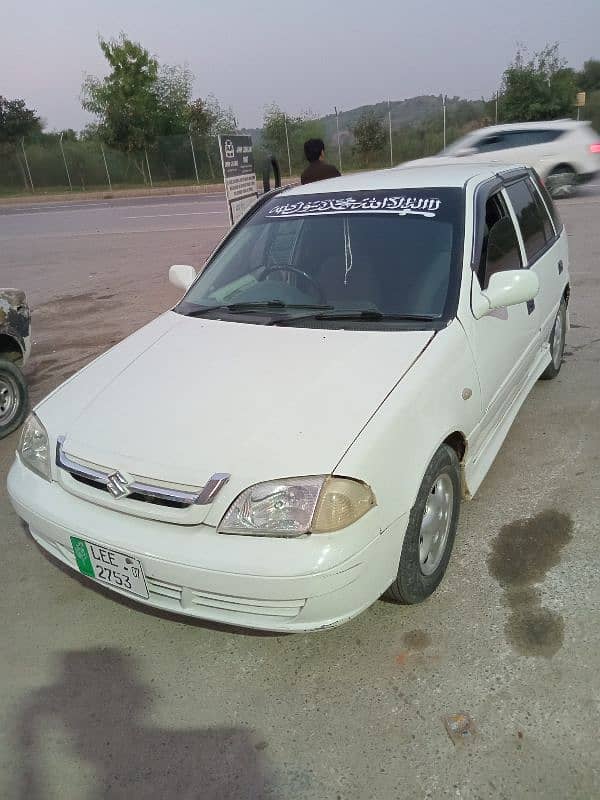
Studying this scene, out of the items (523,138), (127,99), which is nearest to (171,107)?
(127,99)

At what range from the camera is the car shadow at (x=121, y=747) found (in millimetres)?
1988

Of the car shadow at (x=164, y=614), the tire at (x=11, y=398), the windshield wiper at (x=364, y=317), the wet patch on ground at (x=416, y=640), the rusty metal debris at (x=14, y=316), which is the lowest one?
the wet patch on ground at (x=416, y=640)

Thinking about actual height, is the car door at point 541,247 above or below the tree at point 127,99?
below

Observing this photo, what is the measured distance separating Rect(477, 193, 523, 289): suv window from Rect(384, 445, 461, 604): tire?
994 millimetres

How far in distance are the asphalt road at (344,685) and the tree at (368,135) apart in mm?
27334

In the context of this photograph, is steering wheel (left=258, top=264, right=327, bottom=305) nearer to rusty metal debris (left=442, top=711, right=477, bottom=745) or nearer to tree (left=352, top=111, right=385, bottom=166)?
rusty metal debris (left=442, top=711, right=477, bottom=745)

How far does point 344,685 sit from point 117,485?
111 centimetres

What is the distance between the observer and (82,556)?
92.8 inches

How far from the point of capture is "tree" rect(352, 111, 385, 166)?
2789cm

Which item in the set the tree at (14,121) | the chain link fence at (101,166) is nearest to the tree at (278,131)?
the chain link fence at (101,166)

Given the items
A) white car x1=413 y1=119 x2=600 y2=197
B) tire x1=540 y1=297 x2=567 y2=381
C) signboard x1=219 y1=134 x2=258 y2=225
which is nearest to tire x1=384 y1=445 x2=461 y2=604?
tire x1=540 y1=297 x2=567 y2=381

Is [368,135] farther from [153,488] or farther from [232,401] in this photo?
[153,488]

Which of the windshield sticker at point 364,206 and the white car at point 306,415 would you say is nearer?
the white car at point 306,415

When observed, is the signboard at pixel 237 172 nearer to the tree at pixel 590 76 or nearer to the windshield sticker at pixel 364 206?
the windshield sticker at pixel 364 206
